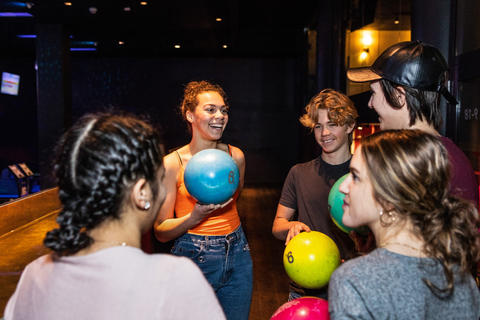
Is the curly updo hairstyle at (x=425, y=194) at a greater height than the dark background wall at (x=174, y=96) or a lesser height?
lesser

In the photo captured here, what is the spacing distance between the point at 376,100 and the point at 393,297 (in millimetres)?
922

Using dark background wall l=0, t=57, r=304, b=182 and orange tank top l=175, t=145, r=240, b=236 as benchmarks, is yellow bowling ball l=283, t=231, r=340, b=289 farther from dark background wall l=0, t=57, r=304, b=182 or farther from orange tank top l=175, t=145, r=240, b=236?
dark background wall l=0, t=57, r=304, b=182

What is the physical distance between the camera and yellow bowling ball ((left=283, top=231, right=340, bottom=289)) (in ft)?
5.03

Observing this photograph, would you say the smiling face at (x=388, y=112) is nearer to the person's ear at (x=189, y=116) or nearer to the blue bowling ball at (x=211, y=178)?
the blue bowling ball at (x=211, y=178)

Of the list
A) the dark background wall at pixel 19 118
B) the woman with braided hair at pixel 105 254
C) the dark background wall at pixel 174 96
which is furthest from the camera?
the dark background wall at pixel 19 118

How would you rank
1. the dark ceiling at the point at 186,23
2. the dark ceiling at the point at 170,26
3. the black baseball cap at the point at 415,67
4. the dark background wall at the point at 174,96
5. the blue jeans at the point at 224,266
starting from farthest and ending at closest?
the dark background wall at the point at 174,96, the dark ceiling at the point at 170,26, the dark ceiling at the point at 186,23, the blue jeans at the point at 224,266, the black baseball cap at the point at 415,67

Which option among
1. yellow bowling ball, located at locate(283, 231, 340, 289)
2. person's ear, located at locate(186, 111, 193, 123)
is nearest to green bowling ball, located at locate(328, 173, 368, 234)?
yellow bowling ball, located at locate(283, 231, 340, 289)

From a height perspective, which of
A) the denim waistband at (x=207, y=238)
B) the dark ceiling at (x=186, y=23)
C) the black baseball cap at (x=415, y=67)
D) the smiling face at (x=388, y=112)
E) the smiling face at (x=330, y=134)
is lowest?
the denim waistband at (x=207, y=238)

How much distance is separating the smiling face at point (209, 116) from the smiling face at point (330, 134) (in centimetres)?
54

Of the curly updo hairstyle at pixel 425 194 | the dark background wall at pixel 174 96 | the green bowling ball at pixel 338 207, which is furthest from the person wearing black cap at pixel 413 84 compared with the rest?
the dark background wall at pixel 174 96

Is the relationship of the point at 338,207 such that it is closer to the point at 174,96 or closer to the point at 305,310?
the point at 305,310

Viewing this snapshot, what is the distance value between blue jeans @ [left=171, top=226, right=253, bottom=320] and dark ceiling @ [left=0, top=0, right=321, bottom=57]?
206 inches

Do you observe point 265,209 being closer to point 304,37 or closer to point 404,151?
point 304,37

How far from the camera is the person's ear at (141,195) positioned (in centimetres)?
89
